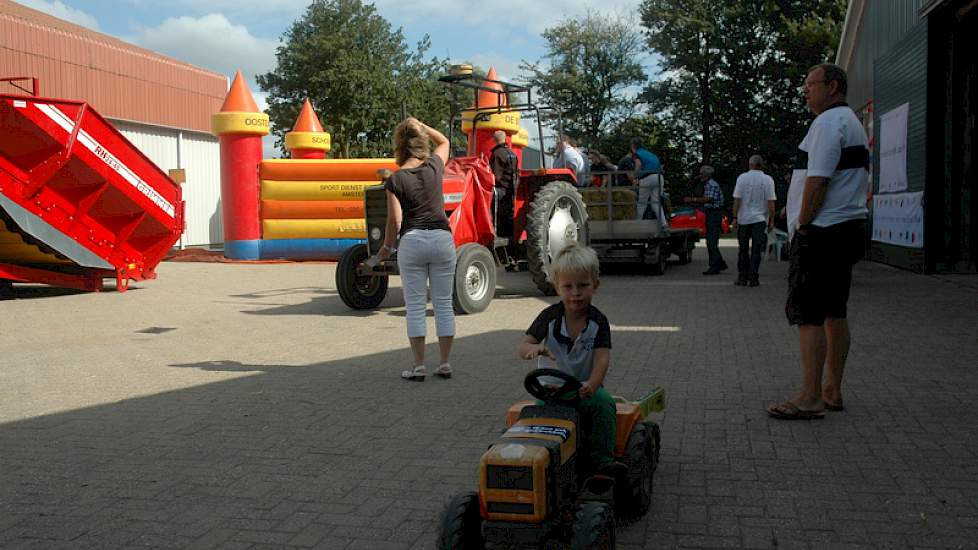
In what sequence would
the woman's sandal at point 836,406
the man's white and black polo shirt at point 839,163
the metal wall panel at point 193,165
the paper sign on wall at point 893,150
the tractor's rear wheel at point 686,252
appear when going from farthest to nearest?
the metal wall panel at point 193,165, the tractor's rear wheel at point 686,252, the paper sign on wall at point 893,150, the woman's sandal at point 836,406, the man's white and black polo shirt at point 839,163

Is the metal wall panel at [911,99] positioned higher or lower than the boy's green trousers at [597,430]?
higher

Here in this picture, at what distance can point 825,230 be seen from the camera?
5.27 meters

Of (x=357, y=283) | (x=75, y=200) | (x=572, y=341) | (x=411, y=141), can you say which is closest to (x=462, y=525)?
(x=572, y=341)

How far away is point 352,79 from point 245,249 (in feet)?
80.3

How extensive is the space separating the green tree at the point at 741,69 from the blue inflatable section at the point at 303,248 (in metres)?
29.9

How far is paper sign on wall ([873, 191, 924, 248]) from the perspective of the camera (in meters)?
14.6

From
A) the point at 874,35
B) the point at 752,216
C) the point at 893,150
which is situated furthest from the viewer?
the point at 874,35

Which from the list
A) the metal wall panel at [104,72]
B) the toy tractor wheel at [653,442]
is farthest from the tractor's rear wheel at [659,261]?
the metal wall panel at [104,72]

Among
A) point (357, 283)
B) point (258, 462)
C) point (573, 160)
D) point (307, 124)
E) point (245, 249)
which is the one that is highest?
point (307, 124)

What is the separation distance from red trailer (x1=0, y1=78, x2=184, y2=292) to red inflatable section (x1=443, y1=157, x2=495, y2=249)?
16.5 feet

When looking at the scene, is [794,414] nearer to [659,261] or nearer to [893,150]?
[659,261]

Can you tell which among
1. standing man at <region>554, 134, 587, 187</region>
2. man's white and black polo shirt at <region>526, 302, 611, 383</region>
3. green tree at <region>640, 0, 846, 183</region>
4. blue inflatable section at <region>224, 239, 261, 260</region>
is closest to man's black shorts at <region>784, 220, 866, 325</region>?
man's white and black polo shirt at <region>526, 302, 611, 383</region>

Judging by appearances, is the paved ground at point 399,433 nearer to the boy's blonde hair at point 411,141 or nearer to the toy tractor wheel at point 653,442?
the toy tractor wheel at point 653,442

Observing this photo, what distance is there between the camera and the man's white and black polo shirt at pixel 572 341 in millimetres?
3828
